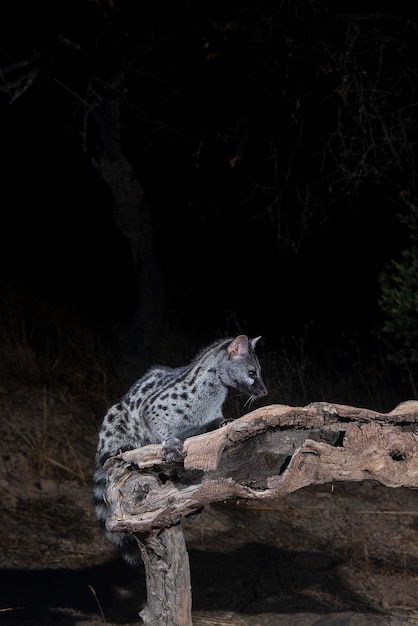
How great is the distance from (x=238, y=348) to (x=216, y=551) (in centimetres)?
212

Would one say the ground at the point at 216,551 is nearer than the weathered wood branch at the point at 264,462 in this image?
No

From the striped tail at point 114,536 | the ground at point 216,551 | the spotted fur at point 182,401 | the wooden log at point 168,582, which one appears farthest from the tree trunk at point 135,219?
the wooden log at point 168,582

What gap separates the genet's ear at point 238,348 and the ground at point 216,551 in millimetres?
1645

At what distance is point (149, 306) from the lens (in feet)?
31.7

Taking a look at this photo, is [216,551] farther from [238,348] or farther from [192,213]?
[192,213]

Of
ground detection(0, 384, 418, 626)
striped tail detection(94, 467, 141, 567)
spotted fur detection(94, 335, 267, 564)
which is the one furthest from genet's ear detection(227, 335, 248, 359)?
ground detection(0, 384, 418, 626)

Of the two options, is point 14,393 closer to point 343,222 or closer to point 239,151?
point 239,151

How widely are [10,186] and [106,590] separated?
878cm

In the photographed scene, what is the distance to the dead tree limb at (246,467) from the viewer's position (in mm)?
4141

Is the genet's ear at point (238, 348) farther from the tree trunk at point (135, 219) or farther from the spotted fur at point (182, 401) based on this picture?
the tree trunk at point (135, 219)

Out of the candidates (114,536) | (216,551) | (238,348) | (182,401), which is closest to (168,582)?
(114,536)

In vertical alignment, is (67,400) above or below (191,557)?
above

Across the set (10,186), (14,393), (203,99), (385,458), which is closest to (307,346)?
(203,99)

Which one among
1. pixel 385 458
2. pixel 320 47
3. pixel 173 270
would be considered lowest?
pixel 385 458
